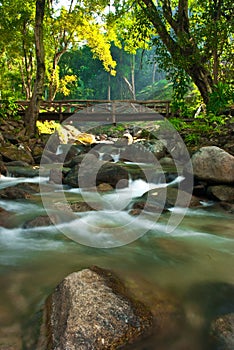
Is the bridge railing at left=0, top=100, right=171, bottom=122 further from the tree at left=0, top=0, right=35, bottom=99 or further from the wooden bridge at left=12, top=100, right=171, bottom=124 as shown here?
the tree at left=0, top=0, right=35, bottom=99

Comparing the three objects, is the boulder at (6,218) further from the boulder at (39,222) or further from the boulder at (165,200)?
the boulder at (165,200)

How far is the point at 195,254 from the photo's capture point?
12.7 feet

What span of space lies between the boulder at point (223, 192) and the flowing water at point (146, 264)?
0.55m

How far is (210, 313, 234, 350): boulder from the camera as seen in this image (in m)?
2.06

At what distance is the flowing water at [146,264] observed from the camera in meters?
2.33

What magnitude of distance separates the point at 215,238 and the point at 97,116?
1678 cm

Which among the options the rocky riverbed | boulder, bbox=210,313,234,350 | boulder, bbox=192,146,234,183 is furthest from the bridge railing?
boulder, bbox=210,313,234,350

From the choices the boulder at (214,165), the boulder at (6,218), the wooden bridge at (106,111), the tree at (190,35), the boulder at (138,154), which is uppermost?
the tree at (190,35)

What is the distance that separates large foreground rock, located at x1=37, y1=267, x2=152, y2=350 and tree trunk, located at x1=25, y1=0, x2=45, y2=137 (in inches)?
539

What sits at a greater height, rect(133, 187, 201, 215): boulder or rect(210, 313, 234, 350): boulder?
rect(210, 313, 234, 350): boulder

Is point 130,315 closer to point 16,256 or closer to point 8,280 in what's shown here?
point 8,280

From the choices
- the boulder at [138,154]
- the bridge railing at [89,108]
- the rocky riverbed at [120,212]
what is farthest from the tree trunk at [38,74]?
the boulder at [138,154]

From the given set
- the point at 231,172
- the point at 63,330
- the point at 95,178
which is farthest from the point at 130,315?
the point at 95,178

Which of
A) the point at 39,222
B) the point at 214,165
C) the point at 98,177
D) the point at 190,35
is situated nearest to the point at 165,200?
the point at 214,165
